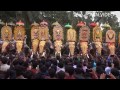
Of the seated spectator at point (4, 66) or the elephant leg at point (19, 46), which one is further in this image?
the elephant leg at point (19, 46)

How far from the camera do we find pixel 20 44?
13805mm

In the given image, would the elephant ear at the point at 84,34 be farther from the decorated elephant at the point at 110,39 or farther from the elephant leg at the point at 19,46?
the elephant leg at the point at 19,46

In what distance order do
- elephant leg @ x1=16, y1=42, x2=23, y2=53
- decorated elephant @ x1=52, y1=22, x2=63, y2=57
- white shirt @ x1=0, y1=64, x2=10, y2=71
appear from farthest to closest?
1. decorated elephant @ x1=52, y1=22, x2=63, y2=57
2. elephant leg @ x1=16, y1=42, x2=23, y2=53
3. white shirt @ x1=0, y1=64, x2=10, y2=71

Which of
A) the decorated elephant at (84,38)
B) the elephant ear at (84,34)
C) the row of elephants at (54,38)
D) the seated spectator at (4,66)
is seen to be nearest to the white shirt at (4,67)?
the seated spectator at (4,66)

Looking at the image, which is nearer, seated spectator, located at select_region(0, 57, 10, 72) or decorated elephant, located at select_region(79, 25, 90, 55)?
seated spectator, located at select_region(0, 57, 10, 72)

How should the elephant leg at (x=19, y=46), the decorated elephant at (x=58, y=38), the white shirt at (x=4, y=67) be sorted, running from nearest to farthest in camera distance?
the white shirt at (x=4, y=67), the elephant leg at (x=19, y=46), the decorated elephant at (x=58, y=38)

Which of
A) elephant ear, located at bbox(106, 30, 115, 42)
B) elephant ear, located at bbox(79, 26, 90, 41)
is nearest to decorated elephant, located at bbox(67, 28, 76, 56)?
elephant ear, located at bbox(79, 26, 90, 41)

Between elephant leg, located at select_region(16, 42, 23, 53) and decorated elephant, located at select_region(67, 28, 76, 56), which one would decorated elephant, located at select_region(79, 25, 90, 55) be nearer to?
decorated elephant, located at select_region(67, 28, 76, 56)

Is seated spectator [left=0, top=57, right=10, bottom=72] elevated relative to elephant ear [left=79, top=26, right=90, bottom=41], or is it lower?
lower

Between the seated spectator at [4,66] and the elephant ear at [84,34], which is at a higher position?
the elephant ear at [84,34]

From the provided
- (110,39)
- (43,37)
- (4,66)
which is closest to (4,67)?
(4,66)

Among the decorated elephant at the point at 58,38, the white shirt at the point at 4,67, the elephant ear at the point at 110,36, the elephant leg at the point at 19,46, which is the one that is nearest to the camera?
the white shirt at the point at 4,67

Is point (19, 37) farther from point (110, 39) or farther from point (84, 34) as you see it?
point (110, 39)
